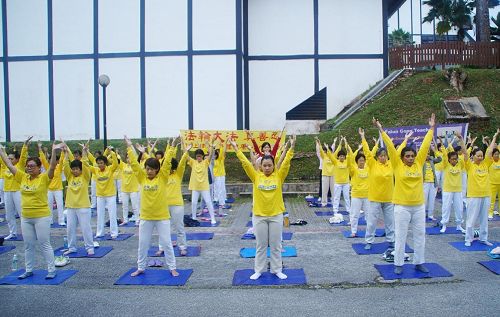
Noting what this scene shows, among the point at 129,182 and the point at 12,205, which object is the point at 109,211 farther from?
the point at 12,205

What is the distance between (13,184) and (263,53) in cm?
1452

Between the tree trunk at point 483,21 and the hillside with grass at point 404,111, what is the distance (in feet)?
9.76

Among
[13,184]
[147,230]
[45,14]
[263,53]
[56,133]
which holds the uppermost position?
[45,14]

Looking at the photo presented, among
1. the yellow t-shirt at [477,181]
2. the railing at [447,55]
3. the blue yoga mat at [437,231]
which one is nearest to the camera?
the yellow t-shirt at [477,181]

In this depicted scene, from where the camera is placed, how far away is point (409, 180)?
721cm

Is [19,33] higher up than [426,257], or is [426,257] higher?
[19,33]

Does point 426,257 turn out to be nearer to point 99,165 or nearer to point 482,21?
point 99,165

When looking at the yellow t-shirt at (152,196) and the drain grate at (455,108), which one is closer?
the yellow t-shirt at (152,196)

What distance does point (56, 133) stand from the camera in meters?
21.1

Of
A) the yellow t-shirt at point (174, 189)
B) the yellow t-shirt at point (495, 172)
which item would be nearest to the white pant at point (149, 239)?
the yellow t-shirt at point (174, 189)

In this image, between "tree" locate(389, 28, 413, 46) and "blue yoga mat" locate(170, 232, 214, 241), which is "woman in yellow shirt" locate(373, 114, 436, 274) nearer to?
"blue yoga mat" locate(170, 232, 214, 241)

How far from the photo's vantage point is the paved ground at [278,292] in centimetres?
592

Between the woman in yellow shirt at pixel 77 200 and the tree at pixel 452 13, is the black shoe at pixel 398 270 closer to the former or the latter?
the woman in yellow shirt at pixel 77 200

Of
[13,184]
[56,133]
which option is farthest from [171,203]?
[56,133]
